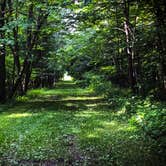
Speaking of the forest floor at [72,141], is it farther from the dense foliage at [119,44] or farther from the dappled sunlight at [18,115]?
the dappled sunlight at [18,115]

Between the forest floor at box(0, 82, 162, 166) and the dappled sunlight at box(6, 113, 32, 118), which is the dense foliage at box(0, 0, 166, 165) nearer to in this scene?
the forest floor at box(0, 82, 162, 166)

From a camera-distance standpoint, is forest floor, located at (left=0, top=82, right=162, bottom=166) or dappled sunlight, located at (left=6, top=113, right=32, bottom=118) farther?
dappled sunlight, located at (left=6, top=113, right=32, bottom=118)

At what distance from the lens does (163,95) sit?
19250 millimetres

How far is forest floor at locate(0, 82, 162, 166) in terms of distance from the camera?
29.5 ft

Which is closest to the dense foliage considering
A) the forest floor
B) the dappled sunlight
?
the forest floor

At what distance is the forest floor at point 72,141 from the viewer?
899cm

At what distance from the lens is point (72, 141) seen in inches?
440

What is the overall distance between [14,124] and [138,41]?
24.8 feet

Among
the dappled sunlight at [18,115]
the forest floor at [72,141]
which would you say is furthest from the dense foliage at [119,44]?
the dappled sunlight at [18,115]

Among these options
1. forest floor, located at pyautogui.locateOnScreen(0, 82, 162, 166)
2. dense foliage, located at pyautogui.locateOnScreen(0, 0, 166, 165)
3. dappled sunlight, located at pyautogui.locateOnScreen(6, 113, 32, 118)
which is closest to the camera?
forest floor, located at pyautogui.locateOnScreen(0, 82, 162, 166)

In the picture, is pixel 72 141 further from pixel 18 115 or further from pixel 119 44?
pixel 119 44

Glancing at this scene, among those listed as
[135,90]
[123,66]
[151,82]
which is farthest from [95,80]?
[135,90]

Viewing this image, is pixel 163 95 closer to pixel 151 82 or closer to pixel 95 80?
pixel 151 82

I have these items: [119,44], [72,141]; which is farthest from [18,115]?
[119,44]
